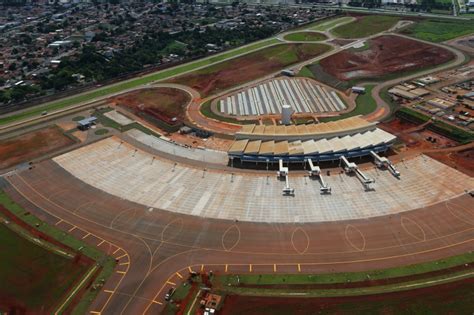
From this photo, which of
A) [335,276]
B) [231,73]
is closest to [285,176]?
[335,276]

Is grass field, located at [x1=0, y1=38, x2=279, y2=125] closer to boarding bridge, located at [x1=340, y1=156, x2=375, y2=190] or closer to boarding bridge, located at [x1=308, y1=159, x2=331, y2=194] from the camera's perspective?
boarding bridge, located at [x1=308, y1=159, x2=331, y2=194]

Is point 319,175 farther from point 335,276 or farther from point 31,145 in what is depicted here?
point 31,145

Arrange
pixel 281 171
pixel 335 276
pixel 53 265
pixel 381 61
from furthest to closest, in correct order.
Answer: pixel 381 61, pixel 281 171, pixel 53 265, pixel 335 276

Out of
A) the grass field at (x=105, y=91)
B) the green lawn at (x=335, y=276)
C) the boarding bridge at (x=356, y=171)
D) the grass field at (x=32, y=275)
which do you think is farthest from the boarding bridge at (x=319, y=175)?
the grass field at (x=105, y=91)

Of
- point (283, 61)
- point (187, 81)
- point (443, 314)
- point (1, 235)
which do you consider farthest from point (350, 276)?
point (283, 61)

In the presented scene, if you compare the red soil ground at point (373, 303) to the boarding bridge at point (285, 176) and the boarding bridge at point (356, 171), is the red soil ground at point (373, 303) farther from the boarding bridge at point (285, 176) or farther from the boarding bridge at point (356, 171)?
the boarding bridge at point (356, 171)

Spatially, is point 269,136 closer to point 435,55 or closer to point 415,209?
point 415,209

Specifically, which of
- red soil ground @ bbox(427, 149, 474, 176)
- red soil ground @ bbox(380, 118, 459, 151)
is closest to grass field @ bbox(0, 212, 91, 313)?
red soil ground @ bbox(427, 149, 474, 176)
